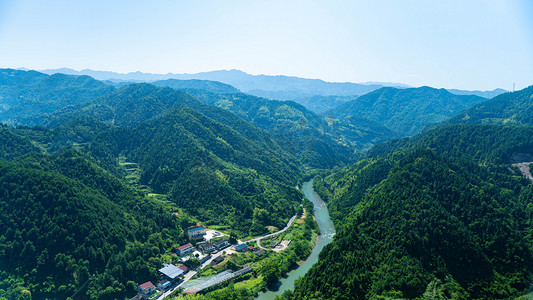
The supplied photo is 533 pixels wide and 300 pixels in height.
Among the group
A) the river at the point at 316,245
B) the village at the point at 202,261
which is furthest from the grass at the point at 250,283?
the river at the point at 316,245

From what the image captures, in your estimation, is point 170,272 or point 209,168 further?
point 209,168

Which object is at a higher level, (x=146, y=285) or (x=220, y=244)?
(x=220, y=244)

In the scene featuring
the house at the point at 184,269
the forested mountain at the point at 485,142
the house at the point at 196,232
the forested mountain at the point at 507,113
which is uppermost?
the forested mountain at the point at 507,113

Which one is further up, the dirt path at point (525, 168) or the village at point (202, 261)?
the dirt path at point (525, 168)

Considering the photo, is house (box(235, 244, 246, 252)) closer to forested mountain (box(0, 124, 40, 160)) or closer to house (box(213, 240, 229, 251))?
house (box(213, 240, 229, 251))

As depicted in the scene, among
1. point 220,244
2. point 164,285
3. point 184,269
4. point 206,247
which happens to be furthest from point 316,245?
point 164,285

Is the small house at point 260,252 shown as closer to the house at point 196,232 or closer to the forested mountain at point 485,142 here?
the house at point 196,232

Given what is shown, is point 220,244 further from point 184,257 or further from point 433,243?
point 433,243
